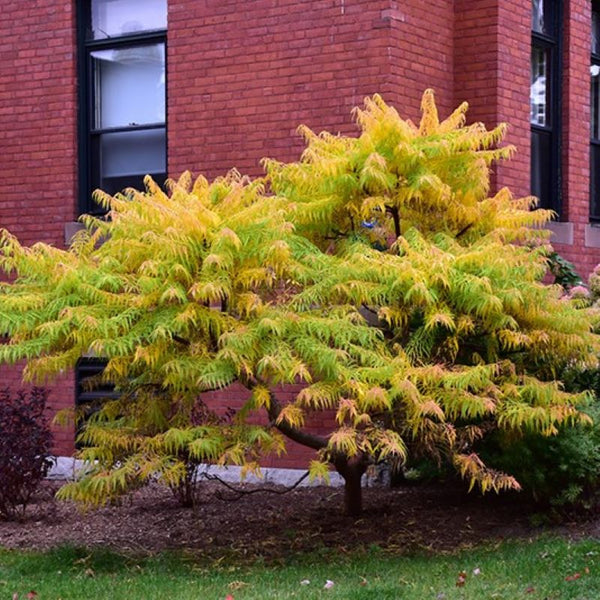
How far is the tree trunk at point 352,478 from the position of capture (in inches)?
334

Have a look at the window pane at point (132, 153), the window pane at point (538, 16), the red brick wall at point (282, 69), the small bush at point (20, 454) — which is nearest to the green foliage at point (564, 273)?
the red brick wall at point (282, 69)

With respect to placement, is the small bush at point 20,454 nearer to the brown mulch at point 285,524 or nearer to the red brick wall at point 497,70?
the brown mulch at point 285,524

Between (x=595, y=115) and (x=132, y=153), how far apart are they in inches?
211

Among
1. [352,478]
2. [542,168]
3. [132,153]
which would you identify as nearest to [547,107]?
[542,168]

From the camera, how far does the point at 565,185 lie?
40.9 ft

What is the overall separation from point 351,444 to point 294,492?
3.34 metres

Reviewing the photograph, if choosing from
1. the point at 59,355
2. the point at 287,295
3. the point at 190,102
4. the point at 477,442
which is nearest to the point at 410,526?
the point at 477,442

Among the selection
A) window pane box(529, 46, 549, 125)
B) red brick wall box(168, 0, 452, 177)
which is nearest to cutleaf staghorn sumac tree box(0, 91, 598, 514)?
red brick wall box(168, 0, 452, 177)

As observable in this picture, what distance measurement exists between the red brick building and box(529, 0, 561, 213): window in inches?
0.7

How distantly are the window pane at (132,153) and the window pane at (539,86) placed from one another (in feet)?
12.8

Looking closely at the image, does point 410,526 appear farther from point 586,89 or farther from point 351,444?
point 586,89

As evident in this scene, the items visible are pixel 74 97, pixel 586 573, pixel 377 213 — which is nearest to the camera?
pixel 586 573

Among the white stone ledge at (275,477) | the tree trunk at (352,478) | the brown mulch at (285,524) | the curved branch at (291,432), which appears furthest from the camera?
the white stone ledge at (275,477)

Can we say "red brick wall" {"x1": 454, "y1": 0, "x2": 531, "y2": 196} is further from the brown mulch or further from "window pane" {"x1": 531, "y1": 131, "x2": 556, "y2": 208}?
the brown mulch
